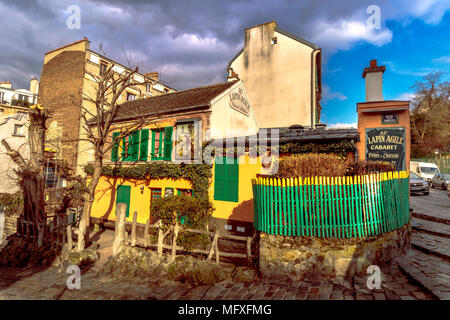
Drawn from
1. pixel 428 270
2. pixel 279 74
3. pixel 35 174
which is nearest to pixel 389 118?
pixel 428 270

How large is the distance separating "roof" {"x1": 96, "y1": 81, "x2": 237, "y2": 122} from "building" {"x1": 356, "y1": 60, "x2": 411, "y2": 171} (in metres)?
7.09

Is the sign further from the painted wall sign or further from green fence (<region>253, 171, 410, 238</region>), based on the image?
the painted wall sign

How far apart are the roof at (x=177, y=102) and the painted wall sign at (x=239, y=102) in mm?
638

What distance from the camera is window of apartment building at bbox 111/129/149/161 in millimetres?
13102

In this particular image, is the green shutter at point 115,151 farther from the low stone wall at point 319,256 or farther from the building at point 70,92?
the low stone wall at point 319,256

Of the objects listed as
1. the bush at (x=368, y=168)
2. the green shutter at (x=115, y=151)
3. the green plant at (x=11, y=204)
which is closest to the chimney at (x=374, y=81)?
the bush at (x=368, y=168)

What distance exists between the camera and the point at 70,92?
20.1m

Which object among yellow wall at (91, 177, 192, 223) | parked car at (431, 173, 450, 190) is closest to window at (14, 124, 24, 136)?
yellow wall at (91, 177, 192, 223)

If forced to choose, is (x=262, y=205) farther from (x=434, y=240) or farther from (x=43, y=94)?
(x=43, y=94)

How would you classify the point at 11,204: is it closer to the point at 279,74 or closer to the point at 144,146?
the point at 144,146

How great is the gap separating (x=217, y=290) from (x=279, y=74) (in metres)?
17.9

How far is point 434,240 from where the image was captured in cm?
673

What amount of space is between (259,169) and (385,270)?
211 inches

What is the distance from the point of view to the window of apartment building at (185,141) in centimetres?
1132
